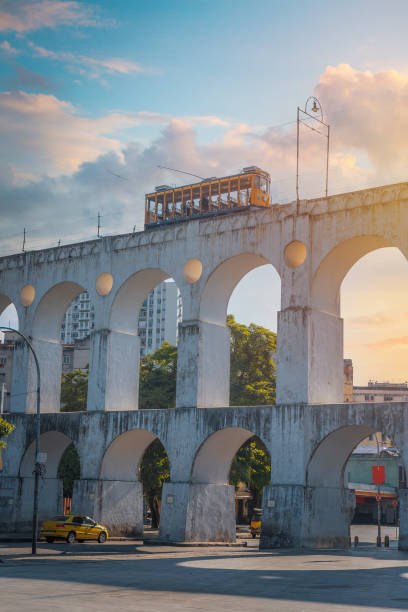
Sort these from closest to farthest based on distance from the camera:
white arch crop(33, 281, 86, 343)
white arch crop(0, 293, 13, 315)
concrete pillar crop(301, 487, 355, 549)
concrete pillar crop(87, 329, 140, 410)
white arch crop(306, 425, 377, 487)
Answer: concrete pillar crop(301, 487, 355, 549), white arch crop(306, 425, 377, 487), concrete pillar crop(87, 329, 140, 410), white arch crop(33, 281, 86, 343), white arch crop(0, 293, 13, 315)

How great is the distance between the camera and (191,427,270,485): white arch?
34.7m

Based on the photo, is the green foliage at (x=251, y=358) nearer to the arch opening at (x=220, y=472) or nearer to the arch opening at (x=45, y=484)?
the arch opening at (x=45, y=484)

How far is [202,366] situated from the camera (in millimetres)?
35594

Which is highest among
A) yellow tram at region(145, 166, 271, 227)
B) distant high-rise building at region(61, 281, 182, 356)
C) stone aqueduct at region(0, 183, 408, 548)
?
distant high-rise building at region(61, 281, 182, 356)

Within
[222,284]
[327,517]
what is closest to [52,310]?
[222,284]

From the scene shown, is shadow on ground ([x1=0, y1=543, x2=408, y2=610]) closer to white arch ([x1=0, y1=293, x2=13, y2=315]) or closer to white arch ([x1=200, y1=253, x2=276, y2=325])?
white arch ([x1=200, y1=253, x2=276, y2=325])

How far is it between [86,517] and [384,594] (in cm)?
1983

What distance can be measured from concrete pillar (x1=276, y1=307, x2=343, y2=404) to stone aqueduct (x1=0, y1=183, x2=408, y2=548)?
47 mm

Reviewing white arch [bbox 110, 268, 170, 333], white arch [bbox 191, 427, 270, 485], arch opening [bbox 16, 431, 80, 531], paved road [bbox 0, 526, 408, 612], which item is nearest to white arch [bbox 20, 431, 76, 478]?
arch opening [bbox 16, 431, 80, 531]

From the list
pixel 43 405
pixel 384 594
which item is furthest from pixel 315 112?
pixel 384 594

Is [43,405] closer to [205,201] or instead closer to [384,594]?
[205,201]

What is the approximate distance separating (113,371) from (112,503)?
5.94 meters

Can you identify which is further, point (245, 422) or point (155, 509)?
point (155, 509)

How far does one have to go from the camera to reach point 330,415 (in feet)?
102
